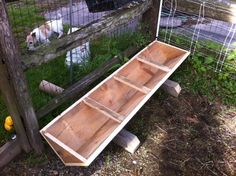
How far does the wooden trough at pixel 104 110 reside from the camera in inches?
85.4

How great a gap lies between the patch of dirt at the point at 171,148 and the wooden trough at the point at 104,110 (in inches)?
10.2

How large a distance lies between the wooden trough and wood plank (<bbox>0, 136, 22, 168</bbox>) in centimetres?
40

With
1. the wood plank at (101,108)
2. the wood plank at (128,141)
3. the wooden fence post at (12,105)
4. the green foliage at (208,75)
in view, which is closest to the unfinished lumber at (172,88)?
the green foliage at (208,75)

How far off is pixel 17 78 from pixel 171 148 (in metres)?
1.61

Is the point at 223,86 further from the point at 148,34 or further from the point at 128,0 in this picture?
the point at 128,0

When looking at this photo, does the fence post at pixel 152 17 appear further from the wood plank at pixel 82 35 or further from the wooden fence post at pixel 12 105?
the wooden fence post at pixel 12 105

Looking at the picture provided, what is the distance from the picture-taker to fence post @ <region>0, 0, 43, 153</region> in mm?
1742

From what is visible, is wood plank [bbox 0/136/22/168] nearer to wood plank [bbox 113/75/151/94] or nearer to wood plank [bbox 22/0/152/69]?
wood plank [bbox 22/0/152/69]

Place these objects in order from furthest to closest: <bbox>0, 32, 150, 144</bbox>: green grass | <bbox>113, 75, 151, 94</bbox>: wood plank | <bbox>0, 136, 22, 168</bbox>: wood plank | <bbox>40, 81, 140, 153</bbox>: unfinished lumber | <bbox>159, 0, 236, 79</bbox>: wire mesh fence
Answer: <bbox>159, 0, 236, 79</bbox>: wire mesh fence, <bbox>0, 32, 150, 144</bbox>: green grass, <bbox>113, 75, 151, 94</bbox>: wood plank, <bbox>40, 81, 140, 153</bbox>: unfinished lumber, <bbox>0, 136, 22, 168</bbox>: wood plank

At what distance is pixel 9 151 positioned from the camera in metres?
2.35

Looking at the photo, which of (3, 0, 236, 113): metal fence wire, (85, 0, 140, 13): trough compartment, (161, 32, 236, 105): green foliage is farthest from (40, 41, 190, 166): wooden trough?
(85, 0, 140, 13): trough compartment

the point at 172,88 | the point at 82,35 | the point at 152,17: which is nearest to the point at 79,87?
the point at 82,35

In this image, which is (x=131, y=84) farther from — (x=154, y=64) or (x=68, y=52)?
(x=68, y=52)

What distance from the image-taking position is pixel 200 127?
287cm
